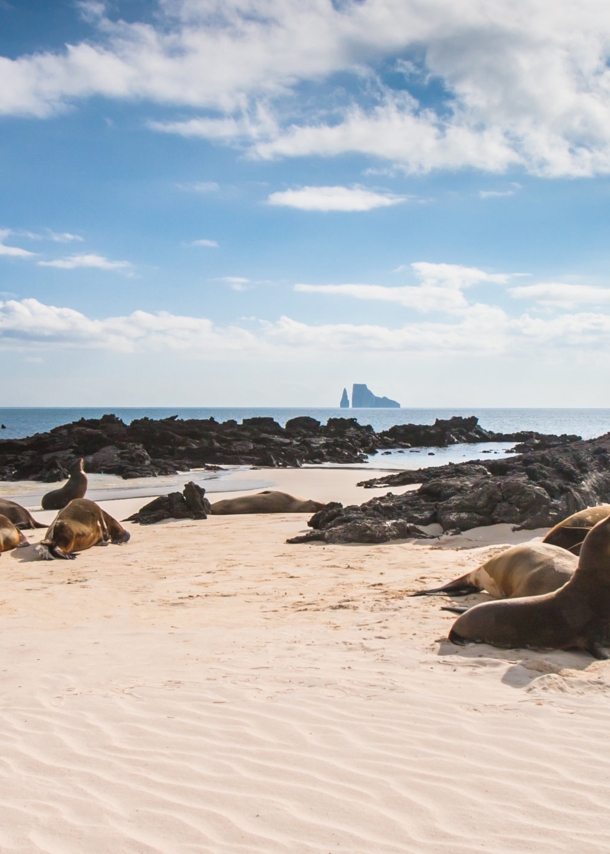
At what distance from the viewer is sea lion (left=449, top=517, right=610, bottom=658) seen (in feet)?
17.6

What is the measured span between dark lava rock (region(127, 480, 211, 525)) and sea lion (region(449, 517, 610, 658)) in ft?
31.7

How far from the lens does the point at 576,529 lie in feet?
25.6

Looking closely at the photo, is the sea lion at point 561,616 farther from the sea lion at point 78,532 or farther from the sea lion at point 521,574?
the sea lion at point 78,532

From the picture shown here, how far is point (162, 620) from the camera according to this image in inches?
253

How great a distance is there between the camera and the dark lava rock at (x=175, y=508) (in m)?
14.4

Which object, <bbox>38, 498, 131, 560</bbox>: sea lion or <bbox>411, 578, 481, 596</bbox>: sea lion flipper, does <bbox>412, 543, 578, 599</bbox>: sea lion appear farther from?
<bbox>38, 498, 131, 560</bbox>: sea lion

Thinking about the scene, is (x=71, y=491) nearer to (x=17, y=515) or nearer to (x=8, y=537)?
(x=17, y=515)

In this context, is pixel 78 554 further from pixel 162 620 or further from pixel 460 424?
pixel 460 424

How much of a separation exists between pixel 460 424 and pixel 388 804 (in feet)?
203

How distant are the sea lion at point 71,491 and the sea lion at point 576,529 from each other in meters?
10.5

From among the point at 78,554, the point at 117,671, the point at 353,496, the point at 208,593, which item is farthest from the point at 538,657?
the point at 353,496

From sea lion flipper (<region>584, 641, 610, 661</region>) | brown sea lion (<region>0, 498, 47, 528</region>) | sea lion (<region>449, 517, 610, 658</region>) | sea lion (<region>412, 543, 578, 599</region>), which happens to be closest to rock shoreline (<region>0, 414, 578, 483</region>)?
brown sea lion (<region>0, 498, 47, 528</region>)

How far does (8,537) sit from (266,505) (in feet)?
20.9

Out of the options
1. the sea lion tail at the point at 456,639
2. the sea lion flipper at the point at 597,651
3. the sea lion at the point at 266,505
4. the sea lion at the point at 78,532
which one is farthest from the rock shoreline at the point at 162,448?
the sea lion flipper at the point at 597,651
